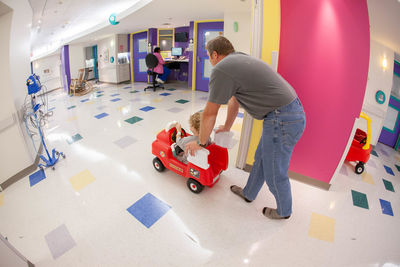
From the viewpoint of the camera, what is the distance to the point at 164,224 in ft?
4.26

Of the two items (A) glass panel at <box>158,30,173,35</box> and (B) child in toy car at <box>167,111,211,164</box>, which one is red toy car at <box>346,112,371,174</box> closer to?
(B) child in toy car at <box>167,111,211,164</box>

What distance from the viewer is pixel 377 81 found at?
178 cm

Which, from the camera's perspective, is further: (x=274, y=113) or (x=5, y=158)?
(x=5, y=158)

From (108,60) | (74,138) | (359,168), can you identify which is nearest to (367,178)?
(359,168)

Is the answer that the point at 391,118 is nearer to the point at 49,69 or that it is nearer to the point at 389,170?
the point at 389,170

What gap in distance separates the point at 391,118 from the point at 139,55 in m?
7.14

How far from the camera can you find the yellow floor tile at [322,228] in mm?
1231

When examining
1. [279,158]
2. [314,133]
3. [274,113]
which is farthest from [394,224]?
[274,113]

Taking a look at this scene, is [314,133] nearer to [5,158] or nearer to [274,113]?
[274,113]

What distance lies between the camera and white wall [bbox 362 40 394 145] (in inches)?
55.6

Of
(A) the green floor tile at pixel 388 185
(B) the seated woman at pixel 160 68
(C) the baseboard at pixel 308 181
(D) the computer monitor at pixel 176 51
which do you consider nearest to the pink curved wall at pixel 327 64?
(C) the baseboard at pixel 308 181

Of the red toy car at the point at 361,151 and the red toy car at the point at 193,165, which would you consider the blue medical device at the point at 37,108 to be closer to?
the red toy car at the point at 193,165

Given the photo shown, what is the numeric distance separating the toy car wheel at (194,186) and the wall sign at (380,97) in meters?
2.09

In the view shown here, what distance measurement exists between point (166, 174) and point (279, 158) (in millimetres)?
1118
